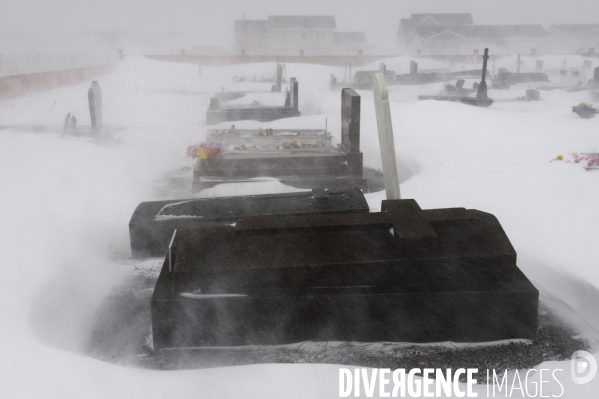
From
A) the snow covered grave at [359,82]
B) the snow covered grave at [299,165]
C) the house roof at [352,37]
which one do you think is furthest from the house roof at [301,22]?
the snow covered grave at [299,165]

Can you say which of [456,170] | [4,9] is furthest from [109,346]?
[4,9]

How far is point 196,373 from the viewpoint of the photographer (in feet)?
10.2

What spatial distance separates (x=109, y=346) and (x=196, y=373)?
1.06 m

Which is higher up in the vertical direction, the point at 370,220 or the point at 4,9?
the point at 4,9

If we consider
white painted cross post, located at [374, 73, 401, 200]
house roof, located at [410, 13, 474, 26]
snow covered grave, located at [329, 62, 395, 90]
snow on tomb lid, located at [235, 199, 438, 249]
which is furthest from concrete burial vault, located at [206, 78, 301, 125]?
house roof, located at [410, 13, 474, 26]

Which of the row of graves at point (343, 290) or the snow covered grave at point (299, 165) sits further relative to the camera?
the snow covered grave at point (299, 165)

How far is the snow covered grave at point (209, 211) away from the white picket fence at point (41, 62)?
17.8 m

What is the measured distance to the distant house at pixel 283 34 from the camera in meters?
43.2

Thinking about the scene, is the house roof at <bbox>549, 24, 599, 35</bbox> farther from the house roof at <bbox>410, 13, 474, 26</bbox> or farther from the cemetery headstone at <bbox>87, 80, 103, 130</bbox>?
the cemetery headstone at <bbox>87, 80, 103, 130</bbox>

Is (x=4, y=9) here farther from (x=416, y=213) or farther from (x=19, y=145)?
(x=416, y=213)

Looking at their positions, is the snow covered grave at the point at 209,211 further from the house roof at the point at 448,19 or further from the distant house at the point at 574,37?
the distant house at the point at 574,37

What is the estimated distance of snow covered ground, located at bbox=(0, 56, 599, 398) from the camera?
10.1 ft

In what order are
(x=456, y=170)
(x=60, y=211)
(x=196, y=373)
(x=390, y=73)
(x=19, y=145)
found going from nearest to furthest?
(x=196, y=373) < (x=60, y=211) < (x=456, y=170) < (x=19, y=145) < (x=390, y=73)

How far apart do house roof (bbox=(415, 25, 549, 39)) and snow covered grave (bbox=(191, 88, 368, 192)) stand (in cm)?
4217
